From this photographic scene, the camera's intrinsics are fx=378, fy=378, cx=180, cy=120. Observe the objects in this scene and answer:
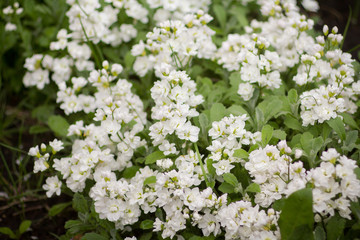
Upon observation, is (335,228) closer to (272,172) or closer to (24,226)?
(272,172)

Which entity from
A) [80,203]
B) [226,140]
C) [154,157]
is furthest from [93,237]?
[226,140]

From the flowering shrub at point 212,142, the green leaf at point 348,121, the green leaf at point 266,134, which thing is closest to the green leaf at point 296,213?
the flowering shrub at point 212,142

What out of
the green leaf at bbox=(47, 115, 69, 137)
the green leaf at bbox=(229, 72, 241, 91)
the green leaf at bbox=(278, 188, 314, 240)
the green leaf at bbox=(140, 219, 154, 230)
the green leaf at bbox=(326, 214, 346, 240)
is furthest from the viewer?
the green leaf at bbox=(47, 115, 69, 137)

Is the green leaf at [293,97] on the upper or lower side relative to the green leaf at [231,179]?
upper

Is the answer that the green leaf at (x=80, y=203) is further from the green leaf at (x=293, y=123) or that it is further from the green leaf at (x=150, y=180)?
the green leaf at (x=293, y=123)

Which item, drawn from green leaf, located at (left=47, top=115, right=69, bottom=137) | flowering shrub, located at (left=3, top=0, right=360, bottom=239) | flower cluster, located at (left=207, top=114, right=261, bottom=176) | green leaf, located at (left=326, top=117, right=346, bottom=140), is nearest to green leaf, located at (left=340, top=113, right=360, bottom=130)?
flowering shrub, located at (left=3, top=0, right=360, bottom=239)

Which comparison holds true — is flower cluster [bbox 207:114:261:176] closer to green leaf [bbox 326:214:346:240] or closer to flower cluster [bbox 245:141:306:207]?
flower cluster [bbox 245:141:306:207]
